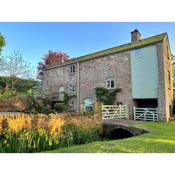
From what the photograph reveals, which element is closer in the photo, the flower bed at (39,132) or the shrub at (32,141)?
the shrub at (32,141)

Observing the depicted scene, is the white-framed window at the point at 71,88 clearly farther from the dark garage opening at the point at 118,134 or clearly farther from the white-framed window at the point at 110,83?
the dark garage opening at the point at 118,134

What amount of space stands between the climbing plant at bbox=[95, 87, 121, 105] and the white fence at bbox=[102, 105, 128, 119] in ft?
3.51

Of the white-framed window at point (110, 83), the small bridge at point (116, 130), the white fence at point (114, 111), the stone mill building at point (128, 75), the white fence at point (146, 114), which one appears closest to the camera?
the small bridge at point (116, 130)

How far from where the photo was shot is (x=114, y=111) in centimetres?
1636

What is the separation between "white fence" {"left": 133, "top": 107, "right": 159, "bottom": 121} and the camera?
14820mm

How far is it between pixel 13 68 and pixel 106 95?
8.31 m

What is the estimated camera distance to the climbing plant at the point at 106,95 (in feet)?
57.8

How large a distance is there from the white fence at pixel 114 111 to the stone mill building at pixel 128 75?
399 mm

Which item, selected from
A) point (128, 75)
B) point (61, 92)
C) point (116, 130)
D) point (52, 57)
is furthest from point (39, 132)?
point (52, 57)

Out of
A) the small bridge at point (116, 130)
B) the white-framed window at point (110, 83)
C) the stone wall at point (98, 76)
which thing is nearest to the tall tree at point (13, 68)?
the stone wall at point (98, 76)

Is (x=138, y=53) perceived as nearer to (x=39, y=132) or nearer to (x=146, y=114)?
(x=146, y=114)

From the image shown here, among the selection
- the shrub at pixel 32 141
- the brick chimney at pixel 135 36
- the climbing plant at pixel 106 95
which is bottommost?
the shrub at pixel 32 141

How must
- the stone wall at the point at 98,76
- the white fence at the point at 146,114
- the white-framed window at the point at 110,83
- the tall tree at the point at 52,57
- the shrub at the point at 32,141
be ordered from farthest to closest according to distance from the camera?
the tall tree at the point at 52,57 < the white-framed window at the point at 110,83 < the stone wall at the point at 98,76 < the white fence at the point at 146,114 < the shrub at the point at 32,141
